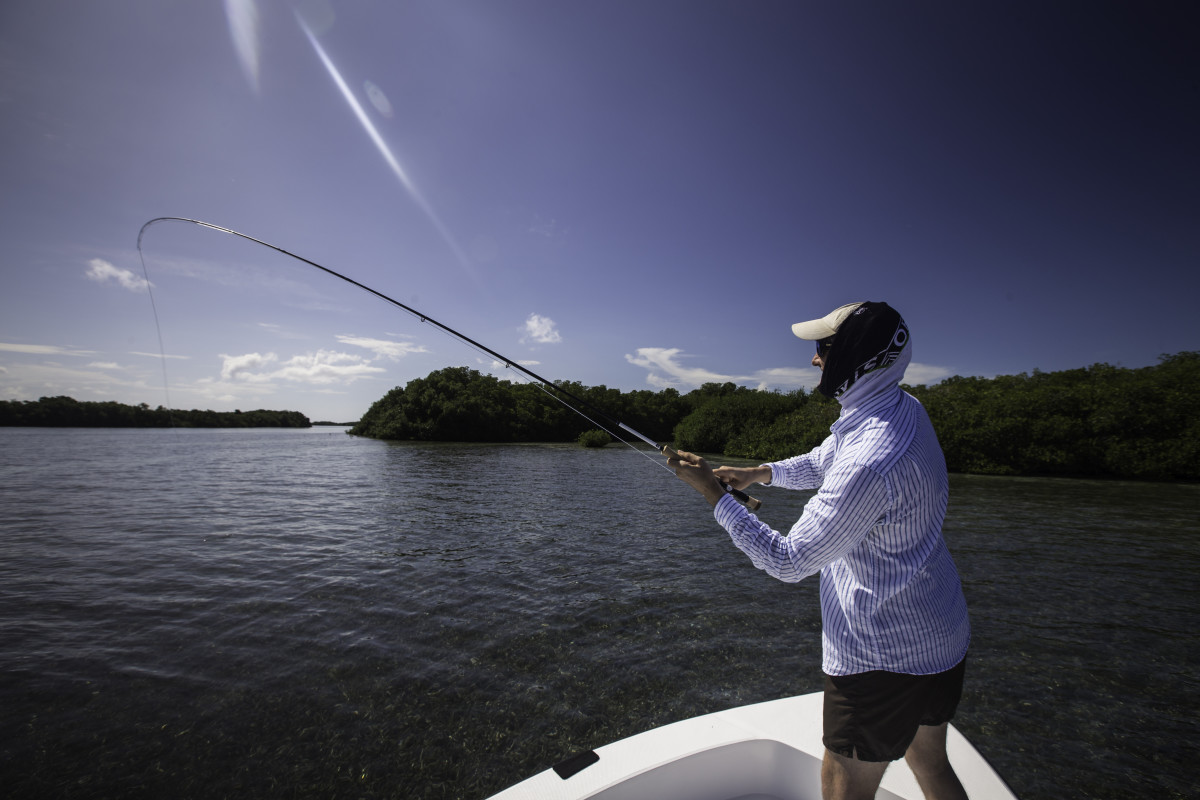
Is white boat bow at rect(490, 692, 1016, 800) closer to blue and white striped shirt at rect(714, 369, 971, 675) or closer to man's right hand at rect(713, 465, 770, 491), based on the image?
blue and white striped shirt at rect(714, 369, 971, 675)

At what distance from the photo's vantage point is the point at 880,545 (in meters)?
2.04

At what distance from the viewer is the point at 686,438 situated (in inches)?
2029

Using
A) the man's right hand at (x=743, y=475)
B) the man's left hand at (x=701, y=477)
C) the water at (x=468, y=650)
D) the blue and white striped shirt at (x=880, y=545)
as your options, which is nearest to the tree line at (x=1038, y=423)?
the water at (x=468, y=650)

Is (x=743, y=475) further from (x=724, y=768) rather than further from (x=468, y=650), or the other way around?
(x=468, y=650)

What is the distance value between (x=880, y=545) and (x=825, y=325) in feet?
3.20

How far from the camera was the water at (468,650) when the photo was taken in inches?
176

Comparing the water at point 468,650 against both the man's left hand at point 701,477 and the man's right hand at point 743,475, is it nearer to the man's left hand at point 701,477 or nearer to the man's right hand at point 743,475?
the man's right hand at point 743,475

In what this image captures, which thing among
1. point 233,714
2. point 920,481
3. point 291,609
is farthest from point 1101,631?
point 291,609

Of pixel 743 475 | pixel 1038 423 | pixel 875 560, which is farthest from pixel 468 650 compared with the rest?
pixel 1038 423

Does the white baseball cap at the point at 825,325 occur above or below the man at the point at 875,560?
above

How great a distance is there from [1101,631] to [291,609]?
11.8 m

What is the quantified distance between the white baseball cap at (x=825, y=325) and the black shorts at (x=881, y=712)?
1.43 metres

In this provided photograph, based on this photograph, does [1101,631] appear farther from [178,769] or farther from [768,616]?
[178,769]

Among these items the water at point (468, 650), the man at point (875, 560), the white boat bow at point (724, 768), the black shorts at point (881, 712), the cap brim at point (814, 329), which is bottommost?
the water at point (468, 650)
